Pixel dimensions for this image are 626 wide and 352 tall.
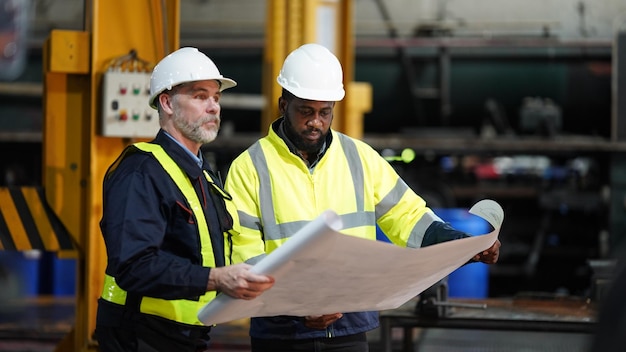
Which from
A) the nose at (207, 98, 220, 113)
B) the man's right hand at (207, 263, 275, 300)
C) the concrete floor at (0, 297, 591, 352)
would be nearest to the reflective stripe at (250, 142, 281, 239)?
the nose at (207, 98, 220, 113)

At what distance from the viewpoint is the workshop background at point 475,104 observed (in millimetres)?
11117

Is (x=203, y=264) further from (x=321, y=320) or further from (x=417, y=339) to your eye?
(x=417, y=339)

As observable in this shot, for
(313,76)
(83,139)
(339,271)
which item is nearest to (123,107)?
(83,139)

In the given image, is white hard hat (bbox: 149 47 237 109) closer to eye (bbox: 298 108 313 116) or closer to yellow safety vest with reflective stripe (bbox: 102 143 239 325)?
yellow safety vest with reflective stripe (bbox: 102 143 239 325)

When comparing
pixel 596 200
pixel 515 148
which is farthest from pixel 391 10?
pixel 596 200

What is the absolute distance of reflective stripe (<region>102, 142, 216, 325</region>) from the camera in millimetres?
3371

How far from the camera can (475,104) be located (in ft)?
38.2

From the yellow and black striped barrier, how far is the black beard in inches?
91.3

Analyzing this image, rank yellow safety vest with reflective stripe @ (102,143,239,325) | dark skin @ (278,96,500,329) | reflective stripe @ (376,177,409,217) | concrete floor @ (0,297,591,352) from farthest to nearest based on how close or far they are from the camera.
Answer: concrete floor @ (0,297,591,352) → reflective stripe @ (376,177,409,217) → dark skin @ (278,96,500,329) → yellow safety vest with reflective stripe @ (102,143,239,325)

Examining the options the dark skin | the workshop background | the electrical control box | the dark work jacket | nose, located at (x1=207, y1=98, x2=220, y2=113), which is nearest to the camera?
the dark work jacket

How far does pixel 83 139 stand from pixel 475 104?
6.70m

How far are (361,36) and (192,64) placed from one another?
27.3 ft

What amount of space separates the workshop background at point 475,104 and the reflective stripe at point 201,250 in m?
7.54

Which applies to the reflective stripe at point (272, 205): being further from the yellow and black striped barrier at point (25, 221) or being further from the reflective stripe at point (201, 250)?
the yellow and black striped barrier at point (25, 221)
